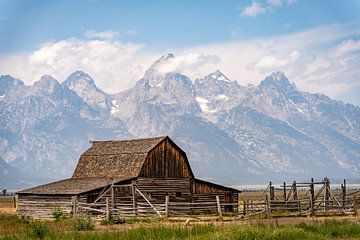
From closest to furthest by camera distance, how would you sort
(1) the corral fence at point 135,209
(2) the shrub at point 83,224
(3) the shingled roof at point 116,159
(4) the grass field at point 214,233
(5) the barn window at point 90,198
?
(4) the grass field at point 214,233, (2) the shrub at point 83,224, (1) the corral fence at point 135,209, (5) the barn window at point 90,198, (3) the shingled roof at point 116,159

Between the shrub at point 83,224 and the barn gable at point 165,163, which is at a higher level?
the barn gable at point 165,163

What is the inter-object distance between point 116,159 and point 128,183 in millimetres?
5243

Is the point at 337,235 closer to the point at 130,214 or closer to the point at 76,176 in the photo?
the point at 130,214

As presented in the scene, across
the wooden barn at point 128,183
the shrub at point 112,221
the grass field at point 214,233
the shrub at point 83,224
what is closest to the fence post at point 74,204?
the wooden barn at point 128,183

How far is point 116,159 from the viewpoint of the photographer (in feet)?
190

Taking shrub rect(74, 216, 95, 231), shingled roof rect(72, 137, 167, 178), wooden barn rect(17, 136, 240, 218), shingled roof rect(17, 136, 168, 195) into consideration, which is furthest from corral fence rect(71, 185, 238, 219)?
shrub rect(74, 216, 95, 231)

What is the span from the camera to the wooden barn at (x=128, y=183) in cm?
5116

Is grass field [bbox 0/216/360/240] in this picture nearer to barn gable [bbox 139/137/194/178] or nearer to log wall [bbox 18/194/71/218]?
log wall [bbox 18/194/71/218]

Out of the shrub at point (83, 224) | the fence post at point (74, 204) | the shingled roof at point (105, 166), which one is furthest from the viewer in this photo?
the shingled roof at point (105, 166)

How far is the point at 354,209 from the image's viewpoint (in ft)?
142

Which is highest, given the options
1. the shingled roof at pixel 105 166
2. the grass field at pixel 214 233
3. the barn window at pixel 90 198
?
the shingled roof at pixel 105 166

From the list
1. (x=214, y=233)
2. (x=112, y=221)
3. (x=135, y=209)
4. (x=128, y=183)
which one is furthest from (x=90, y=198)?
(x=214, y=233)

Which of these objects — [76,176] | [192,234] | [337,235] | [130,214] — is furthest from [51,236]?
[76,176]

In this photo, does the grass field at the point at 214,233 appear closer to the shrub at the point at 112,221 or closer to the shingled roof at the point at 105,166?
the shrub at the point at 112,221
